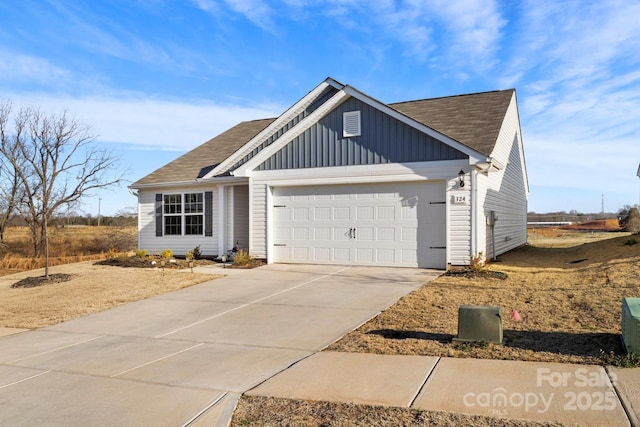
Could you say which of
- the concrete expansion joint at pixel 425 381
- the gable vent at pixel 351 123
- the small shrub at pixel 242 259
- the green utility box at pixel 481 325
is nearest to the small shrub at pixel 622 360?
Answer: the green utility box at pixel 481 325

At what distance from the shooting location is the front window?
17.9 m

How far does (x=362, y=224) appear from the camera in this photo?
45.8 feet

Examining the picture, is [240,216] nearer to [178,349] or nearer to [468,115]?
[468,115]

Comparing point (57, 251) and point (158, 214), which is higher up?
point (158, 214)

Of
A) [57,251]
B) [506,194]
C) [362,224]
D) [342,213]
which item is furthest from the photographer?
[57,251]

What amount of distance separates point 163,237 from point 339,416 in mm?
15363

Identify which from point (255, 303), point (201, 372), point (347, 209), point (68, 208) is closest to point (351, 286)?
point (255, 303)

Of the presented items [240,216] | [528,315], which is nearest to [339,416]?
[528,315]

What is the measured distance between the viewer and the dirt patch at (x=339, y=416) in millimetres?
4023

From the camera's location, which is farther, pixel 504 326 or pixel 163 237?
pixel 163 237

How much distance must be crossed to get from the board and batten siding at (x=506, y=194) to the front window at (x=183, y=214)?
9.55 m

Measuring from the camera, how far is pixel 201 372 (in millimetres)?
5699

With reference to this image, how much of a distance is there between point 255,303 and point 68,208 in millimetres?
16711

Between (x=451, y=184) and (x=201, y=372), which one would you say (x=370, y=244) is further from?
(x=201, y=372)
